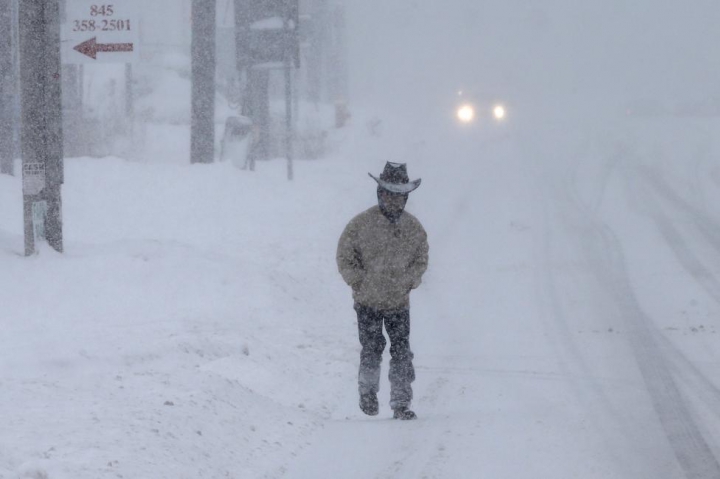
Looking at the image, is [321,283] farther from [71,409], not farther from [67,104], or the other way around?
[67,104]

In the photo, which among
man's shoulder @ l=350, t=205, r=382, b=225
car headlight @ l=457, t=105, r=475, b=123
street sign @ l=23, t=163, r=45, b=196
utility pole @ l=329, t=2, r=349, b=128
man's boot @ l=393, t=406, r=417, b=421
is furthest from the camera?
utility pole @ l=329, t=2, r=349, b=128

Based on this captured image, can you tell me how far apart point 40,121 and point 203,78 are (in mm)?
10260

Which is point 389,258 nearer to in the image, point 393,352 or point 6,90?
point 393,352

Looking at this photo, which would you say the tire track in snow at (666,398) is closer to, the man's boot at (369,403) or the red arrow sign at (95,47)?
the man's boot at (369,403)

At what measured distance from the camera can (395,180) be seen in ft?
25.0

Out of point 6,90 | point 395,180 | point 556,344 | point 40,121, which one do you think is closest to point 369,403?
point 395,180

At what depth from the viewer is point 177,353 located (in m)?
8.35

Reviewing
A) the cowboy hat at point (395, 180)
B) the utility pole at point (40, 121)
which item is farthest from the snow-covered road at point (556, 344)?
the utility pole at point (40, 121)

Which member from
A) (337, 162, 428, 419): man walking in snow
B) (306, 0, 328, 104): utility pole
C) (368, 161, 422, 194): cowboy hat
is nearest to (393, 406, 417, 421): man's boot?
(337, 162, 428, 419): man walking in snow

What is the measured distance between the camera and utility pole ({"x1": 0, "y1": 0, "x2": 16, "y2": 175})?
17547mm

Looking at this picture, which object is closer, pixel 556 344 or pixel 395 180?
pixel 395 180

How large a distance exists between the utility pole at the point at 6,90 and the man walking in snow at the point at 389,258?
11.9m

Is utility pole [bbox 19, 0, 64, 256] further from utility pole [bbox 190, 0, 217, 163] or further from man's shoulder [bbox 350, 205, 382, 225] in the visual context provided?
utility pole [bbox 190, 0, 217, 163]

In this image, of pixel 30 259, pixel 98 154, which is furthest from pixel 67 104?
pixel 30 259
